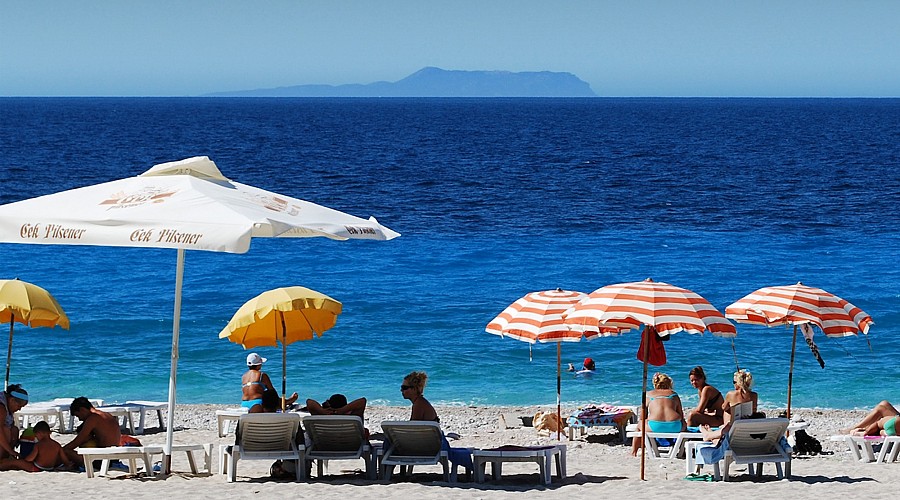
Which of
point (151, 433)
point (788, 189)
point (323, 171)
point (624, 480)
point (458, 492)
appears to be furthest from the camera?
point (323, 171)

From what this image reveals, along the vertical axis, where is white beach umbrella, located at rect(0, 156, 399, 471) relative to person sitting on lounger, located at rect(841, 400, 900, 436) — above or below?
above

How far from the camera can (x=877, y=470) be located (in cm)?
1110

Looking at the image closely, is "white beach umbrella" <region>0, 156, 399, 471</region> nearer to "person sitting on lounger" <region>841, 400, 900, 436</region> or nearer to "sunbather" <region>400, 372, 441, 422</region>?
"sunbather" <region>400, 372, 441, 422</region>

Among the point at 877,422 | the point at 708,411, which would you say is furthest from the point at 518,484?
the point at 877,422

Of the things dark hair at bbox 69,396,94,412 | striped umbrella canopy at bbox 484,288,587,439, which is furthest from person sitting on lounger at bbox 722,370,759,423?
dark hair at bbox 69,396,94,412

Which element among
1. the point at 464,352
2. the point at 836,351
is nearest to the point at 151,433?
the point at 464,352

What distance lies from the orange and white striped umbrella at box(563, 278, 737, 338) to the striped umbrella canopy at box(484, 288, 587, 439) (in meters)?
1.58

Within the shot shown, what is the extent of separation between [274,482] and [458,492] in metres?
1.65

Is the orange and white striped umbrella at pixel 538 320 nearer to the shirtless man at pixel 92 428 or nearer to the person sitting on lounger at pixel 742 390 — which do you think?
the person sitting on lounger at pixel 742 390

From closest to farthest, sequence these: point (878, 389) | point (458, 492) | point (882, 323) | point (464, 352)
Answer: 1. point (458, 492)
2. point (878, 389)
3. point (464, 352)
4. point (882, 323)

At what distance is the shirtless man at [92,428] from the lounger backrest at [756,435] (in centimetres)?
556

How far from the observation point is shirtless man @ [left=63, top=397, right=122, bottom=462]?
9.92 meters

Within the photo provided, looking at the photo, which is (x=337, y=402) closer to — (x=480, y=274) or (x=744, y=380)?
(x=744, y=380)

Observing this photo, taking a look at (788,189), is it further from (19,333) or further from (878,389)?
(19,333)
